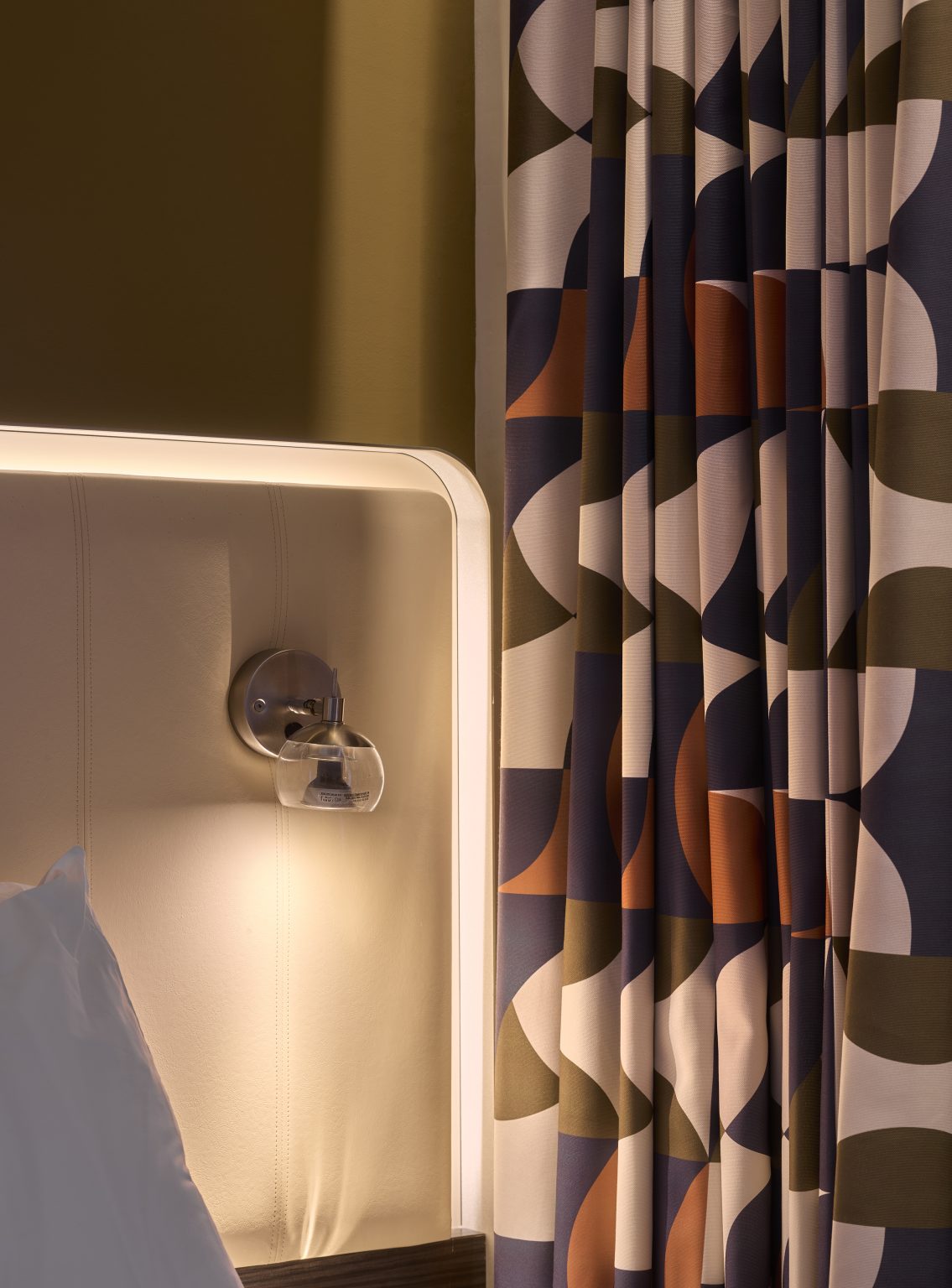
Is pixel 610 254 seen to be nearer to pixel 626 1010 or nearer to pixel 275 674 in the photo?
pixel 275 674

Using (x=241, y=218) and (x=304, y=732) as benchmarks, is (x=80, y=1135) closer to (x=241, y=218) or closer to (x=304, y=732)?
(x=304, y=732)

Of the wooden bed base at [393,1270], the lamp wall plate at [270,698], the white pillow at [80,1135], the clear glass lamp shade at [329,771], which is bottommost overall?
the wooden bed base at [393,1270]

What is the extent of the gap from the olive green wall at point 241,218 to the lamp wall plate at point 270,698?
10.8 inches

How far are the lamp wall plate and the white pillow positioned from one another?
36 centimetres

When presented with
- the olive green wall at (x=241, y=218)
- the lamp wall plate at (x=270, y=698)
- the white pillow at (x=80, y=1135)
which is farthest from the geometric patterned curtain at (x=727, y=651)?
the white pillow at (x=80, y=1135)

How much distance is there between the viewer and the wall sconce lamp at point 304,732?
1.35 metres

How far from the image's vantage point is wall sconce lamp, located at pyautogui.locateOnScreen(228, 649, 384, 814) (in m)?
1.35

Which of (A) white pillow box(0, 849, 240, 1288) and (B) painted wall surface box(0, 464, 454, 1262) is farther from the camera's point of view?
(B) painted wall surface box(0, 464, 454, 1262)

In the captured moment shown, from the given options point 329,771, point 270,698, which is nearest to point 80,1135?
point 329,771

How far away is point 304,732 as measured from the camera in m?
1.38

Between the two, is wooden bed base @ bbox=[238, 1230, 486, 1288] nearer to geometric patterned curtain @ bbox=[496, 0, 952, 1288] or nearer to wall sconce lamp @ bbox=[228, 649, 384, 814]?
geometric patterned curtain @ bbox=[496, 0, 952, 1288]

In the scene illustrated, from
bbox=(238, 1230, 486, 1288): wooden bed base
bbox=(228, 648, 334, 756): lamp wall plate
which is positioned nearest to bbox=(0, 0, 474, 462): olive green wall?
bbox=(228, 648, 334, 756): lamp wall plate

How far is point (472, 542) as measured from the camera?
1.59m

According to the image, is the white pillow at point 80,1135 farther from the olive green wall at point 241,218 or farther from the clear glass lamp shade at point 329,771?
the olive green wall at point 241,218
